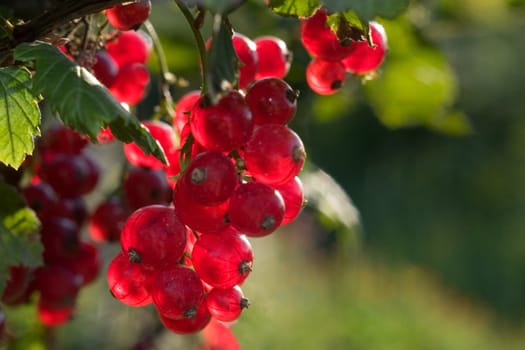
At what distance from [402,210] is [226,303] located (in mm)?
10257

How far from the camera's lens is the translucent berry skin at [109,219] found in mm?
1153

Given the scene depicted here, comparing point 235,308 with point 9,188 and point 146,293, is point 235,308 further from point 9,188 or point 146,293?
point 9,188

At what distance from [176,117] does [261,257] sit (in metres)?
4.59

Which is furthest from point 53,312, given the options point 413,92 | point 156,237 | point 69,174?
point 413,92

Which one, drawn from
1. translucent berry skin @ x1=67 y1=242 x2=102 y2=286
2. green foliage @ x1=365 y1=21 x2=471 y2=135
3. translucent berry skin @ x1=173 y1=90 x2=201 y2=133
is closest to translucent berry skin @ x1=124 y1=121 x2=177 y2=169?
translucent berry skin @ x1=173 y1=90 x2=201 y2=133

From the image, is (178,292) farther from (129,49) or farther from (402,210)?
(402,210)

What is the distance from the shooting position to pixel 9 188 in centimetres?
94

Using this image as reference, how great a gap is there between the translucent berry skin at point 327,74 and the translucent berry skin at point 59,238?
41 centimetres

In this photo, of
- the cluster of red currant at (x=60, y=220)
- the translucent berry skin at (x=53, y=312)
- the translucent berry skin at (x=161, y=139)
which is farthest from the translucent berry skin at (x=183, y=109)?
the translucent berry skin at (x=53, y=312)

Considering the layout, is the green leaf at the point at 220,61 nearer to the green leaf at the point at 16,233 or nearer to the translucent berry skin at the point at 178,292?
the translucent berry skin at the point at 178,292

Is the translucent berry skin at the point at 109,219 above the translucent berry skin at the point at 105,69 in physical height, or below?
below

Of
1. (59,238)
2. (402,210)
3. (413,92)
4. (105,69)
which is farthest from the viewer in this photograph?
(402,210)

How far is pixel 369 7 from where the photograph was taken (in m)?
0.66

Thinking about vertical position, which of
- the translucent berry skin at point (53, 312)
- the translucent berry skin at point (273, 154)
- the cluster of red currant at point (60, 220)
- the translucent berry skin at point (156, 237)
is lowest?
the translucent berry skin at point (53, 312)
